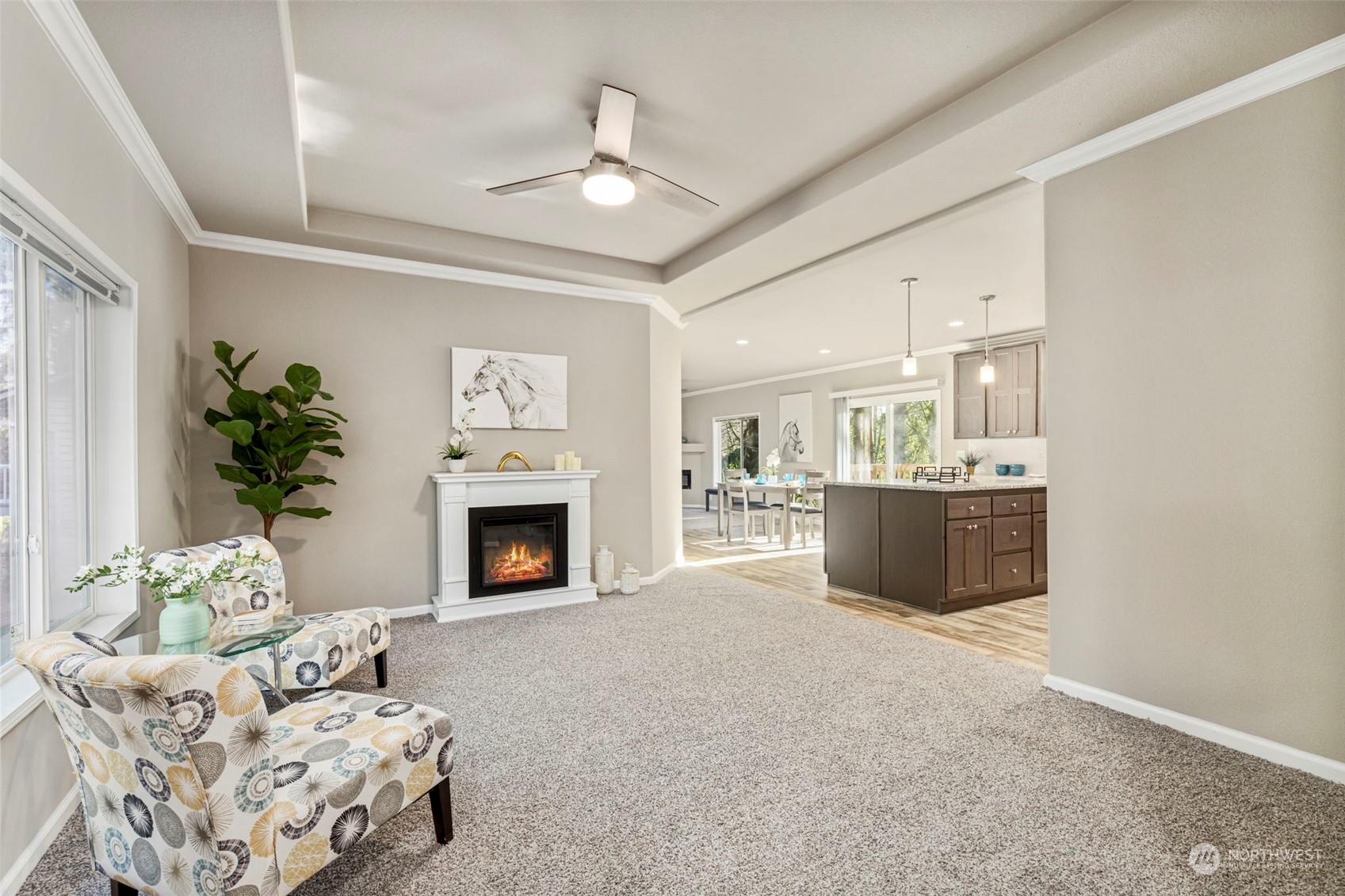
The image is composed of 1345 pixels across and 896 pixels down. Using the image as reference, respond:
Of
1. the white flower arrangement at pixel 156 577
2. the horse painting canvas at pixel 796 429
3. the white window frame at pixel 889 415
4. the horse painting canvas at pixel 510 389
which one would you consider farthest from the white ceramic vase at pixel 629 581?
the horse painting canvas at pixel 796 429

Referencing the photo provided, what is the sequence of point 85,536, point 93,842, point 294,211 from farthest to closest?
point 294,211 < point 85,536 < point 93,842

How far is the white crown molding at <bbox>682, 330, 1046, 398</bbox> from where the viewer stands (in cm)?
688

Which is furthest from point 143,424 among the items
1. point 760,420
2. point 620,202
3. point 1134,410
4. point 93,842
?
point 760,420

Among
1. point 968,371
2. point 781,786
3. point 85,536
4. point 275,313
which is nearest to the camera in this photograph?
point 781,786

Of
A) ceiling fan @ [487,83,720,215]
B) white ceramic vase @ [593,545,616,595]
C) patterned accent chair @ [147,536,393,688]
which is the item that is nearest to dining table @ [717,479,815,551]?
white ceramic vase @ [593,545,616,595]

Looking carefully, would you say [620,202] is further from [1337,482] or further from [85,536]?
[1337,482]

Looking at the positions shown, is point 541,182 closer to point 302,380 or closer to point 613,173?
point 613,173

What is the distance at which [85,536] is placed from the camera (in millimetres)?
2518

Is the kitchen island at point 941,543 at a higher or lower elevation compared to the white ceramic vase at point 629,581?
higher

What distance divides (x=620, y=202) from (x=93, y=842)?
2708 mm

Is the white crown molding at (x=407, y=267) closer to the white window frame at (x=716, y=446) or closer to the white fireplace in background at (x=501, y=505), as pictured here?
the white fireplace in background at (x=501, y=505)

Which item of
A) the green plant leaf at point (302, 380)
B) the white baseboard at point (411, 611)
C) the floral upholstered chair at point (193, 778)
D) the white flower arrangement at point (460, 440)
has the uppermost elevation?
the green plant leaf at point (302, 380)

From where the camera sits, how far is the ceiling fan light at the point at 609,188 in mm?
2688

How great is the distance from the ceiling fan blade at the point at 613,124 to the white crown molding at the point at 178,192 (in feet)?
3.65
